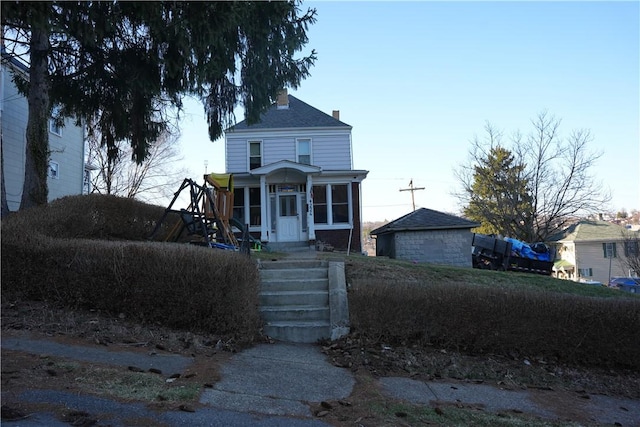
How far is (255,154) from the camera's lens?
21.8 metres

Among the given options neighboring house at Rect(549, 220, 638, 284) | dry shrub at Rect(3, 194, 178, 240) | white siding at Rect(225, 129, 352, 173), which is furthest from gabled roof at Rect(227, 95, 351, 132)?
neighboring house at Rect(549, 220, 638, 284)

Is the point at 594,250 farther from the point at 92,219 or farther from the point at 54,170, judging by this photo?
the point at 92,219

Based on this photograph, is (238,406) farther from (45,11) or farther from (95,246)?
(45,11)

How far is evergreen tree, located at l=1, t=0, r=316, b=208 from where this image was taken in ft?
21.8

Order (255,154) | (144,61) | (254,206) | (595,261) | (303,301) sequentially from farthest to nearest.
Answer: (595,261) → (255,154) → (254,206) → (144,61) → (303,301)

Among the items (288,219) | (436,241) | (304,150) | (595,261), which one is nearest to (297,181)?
(288,219)

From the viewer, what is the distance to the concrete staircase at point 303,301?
21.9 feet

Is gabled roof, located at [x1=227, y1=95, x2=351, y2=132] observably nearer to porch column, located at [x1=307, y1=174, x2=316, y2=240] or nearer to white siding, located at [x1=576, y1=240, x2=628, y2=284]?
porch column, located at [x1=307, y1=174, x2=316, y2=240]

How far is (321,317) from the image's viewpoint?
6977mm

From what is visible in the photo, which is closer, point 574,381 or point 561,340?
point 574,381

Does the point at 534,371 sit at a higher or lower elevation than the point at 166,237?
lower

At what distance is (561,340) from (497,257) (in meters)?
14.1

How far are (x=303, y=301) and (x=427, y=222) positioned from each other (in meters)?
12.4

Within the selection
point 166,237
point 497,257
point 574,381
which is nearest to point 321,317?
point 574,381
